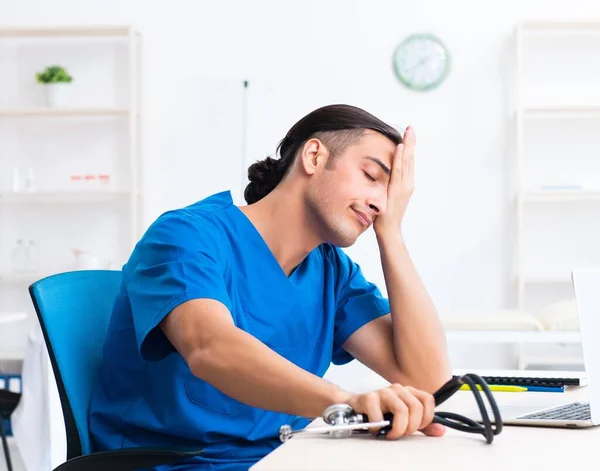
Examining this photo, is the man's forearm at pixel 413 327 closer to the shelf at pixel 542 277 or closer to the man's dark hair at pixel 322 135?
the man's dark hair at pixel 322 135

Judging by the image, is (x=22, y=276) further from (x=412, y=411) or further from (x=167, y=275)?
(x=412, y=411)

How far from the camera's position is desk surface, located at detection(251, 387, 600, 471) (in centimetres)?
87

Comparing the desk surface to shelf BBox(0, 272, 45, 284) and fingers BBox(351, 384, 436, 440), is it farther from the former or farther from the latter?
shelf BBox(0, 272, 45, 284)

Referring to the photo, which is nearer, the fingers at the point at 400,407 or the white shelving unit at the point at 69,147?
the fingers at the point at 400,407

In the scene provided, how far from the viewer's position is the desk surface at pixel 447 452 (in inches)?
34.3

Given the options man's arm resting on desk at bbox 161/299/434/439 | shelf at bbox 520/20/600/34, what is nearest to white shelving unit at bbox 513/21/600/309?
shelf at bbox 520/20/600/34

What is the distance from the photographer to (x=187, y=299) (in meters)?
1.18

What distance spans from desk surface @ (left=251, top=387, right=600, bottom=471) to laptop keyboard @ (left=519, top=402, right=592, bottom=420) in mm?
67

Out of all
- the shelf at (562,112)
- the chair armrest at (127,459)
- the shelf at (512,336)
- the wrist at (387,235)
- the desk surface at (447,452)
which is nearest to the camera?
the desk surface at (447,452)

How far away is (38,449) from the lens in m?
2.65

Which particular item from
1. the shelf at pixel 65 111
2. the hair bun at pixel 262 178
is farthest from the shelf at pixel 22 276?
the hair bun at pixel 262 178

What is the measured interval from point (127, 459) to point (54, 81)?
373 centimetres

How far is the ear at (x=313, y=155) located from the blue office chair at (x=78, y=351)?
1.25ft

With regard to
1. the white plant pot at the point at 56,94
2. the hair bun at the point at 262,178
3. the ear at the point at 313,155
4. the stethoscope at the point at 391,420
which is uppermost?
the white plant pot at the point at 56,94
